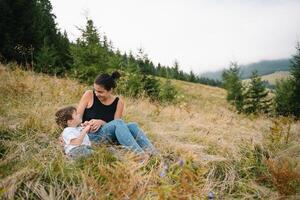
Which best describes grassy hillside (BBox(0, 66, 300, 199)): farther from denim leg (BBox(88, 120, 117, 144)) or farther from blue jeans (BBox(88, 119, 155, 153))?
denim leg (BBox(88, 120, 117, 144))

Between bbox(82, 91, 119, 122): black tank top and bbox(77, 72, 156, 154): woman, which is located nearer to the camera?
bbox(77, 72, 156, 154): woman

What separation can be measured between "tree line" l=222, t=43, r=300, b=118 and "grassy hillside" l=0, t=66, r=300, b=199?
14699 millimetres

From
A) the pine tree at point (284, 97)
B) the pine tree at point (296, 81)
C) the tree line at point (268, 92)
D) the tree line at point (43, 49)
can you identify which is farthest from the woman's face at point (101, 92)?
the pine tree at point (296, 81)

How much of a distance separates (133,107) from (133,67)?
15.4 metres

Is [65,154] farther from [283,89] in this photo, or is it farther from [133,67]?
[283,89]

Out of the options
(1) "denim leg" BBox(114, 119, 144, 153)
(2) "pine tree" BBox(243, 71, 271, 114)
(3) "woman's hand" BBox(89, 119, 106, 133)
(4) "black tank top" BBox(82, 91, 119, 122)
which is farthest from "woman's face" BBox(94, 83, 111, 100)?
(2) "pine tree" BBox(243, 71, 271, 114)

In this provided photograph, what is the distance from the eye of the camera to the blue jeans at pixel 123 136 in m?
4.29

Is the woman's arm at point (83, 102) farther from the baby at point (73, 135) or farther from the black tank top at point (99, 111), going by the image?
the baby at point (73, 135)

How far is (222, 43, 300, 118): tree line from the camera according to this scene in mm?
23812

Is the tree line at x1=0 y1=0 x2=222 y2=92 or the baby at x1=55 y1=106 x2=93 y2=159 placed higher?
the tree line at x1=0 y1=0 x2=222 y2=92

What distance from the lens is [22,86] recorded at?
6402 millimetres

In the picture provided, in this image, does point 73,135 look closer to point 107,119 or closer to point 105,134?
point 105,134

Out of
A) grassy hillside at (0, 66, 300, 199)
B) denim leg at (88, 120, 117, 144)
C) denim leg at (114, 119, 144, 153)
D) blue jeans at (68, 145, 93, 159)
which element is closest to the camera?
grassy hillside at (0, 66, 300, 199)

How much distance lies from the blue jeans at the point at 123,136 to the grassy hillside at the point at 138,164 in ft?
0.67
